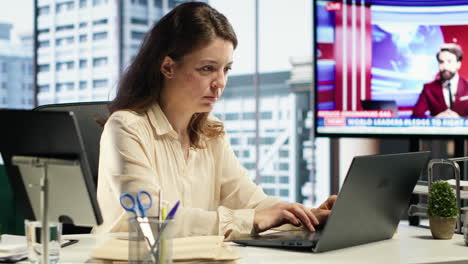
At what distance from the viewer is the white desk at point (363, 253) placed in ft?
4.87

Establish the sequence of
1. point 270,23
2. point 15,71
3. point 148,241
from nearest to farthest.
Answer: point 148,241 → point 15,71 → point 270,23

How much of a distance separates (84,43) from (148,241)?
364 cm

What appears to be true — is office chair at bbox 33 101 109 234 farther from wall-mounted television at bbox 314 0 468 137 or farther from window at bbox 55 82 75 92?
window at bbox 55 82 75 92

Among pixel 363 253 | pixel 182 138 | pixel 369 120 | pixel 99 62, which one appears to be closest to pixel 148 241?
pixel 363 253

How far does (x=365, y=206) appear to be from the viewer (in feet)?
5.25

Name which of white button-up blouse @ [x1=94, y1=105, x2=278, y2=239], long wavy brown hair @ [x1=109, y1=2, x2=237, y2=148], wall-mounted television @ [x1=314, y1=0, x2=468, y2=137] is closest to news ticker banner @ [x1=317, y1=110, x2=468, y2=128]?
wall-mounted television @ [x1=314, y1=0, x2=468, y2=137]

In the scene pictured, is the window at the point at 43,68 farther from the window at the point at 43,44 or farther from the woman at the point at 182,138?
the woman at the point at 182,138

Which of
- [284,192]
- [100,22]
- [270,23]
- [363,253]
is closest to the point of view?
[363,253]

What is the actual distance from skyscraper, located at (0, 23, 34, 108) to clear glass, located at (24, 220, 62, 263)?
3.37 m

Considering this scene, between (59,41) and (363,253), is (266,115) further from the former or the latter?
(363,253)

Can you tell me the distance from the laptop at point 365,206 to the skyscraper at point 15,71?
3240 mm

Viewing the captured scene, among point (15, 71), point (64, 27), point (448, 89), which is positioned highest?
point (64, 27)

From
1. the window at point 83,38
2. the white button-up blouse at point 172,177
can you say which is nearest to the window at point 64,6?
the window at point 83,38

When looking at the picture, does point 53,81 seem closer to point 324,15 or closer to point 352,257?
point 324,15
